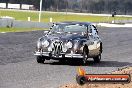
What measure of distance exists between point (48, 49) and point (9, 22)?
91.2 ft

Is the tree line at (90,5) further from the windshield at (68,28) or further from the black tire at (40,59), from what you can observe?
the black tire at (40,59)

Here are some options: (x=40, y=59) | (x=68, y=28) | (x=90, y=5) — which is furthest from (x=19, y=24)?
(x=90, y=5)

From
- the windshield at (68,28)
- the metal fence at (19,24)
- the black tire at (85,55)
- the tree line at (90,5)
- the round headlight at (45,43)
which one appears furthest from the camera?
the tree line at (90,5)

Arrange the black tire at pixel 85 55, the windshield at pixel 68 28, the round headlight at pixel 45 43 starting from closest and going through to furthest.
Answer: the round headlight at pixel 45 43
the black tire at pixel 85 55
the windshield at pixel 68 28

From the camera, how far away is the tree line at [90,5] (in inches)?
5896

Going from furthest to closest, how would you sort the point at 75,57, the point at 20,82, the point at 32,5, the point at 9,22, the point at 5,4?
the point at 32,5, the point at 5,4, the point at 9,22, the point at 75,57, the point at 20,82

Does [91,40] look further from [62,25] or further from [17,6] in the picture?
[17,6]

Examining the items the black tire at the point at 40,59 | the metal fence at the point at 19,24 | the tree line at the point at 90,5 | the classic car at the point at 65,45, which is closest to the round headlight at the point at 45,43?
the classic car at the point at 65,45

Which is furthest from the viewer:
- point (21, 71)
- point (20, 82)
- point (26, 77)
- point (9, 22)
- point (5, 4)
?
point (5, 4)

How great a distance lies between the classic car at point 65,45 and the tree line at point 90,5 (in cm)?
13073

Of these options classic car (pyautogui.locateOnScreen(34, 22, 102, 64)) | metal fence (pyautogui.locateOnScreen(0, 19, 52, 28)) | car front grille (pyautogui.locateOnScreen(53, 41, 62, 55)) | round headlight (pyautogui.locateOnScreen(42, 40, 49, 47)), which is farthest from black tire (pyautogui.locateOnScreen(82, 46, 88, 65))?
metal fence (pyautogui.locateOnScreen(0, 19, 52, 28))

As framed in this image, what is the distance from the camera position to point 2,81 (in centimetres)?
1084

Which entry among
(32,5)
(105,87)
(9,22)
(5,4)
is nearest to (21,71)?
(105,87)

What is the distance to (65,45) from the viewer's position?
50.2 feet
